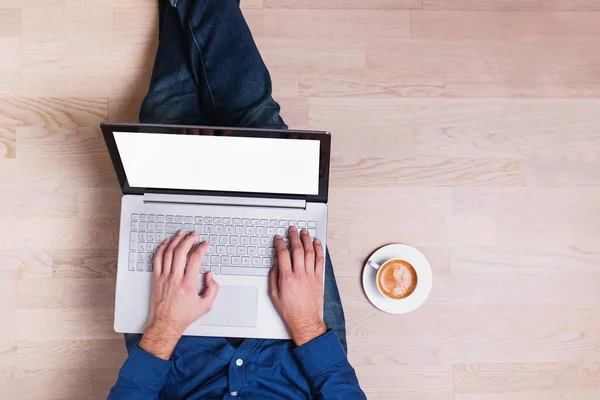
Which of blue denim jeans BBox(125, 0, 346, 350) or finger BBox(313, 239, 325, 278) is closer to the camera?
finger BBox(313, 239, 325, 278)

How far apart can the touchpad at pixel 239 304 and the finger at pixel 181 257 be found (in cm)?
9

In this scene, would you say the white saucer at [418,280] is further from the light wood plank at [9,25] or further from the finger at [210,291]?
the light wood plank at [9,25]

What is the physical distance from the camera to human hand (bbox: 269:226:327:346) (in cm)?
98

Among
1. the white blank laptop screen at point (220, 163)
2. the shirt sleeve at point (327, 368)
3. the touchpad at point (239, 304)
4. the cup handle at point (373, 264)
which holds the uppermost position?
the white blank laptop screen at point (220, 163)

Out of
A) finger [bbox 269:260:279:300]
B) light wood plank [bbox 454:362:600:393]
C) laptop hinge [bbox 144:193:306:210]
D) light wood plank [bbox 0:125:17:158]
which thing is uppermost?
light wood plank [bbox 0:125:17:158]

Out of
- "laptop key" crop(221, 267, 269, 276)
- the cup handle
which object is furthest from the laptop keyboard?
the cup handle

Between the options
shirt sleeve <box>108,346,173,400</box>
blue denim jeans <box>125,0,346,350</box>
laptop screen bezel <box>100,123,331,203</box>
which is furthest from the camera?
blue denim jeans <box>125,0,346,350</box>

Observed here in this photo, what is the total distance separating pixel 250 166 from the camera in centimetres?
94

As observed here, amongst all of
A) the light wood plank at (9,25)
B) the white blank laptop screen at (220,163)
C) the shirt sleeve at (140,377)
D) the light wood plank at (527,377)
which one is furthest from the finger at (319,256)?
the light wood plank at (9,25)

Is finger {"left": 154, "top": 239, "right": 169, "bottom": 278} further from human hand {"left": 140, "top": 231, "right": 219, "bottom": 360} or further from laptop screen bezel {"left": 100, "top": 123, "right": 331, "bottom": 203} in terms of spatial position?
laptop screen bezel {"left": 100, "top": 123, "right": 331, "bottom": 203}

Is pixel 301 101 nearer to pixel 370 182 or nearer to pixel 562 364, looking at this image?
pixel 370 182

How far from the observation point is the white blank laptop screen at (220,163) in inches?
35.3

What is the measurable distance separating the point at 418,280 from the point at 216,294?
1.56ft

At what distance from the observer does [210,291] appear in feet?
3.23
